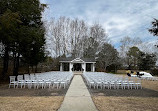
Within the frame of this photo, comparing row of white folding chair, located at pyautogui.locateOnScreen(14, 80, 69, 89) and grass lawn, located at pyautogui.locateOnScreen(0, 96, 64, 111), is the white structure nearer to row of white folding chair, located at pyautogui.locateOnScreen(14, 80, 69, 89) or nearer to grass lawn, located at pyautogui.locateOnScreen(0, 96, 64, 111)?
row of white folding chair, located at pyautogui.locateOnScreen(14, 80, 69, 89)

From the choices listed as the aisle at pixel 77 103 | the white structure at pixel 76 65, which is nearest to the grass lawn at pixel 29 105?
the aisle at pixel 77 103

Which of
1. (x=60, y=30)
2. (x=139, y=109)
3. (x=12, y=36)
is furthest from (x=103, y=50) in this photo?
(x=139, y=109)

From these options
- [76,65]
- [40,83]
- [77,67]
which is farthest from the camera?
[77,67]

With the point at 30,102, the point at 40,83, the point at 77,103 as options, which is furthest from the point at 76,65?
the point at 77,103

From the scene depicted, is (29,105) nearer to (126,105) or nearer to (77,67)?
(126,105)

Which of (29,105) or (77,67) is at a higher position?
(77,67)

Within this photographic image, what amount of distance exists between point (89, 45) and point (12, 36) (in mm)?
40237

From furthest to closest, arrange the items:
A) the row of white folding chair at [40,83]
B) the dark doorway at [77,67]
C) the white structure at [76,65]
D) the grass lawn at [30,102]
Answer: the dark doorway at [77,67] → the white structure at [76,65] → the row of white folding chair at [40,83] → the grass lawn at [30,102]

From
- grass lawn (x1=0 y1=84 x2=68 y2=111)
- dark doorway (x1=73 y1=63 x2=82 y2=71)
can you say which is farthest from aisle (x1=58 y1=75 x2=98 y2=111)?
dark doorway (x1=73 y1=63 x2=82 y2=71)

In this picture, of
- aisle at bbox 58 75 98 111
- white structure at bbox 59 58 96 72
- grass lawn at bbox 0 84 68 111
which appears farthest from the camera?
white structure at bbox 59 58 96 72

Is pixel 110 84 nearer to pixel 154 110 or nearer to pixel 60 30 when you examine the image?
pixel 154 110

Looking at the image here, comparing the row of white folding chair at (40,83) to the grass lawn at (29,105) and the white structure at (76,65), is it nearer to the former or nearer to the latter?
the grass lawn at (29,105)

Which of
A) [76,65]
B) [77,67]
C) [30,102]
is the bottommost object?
[30,102]

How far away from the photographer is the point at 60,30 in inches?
1930
